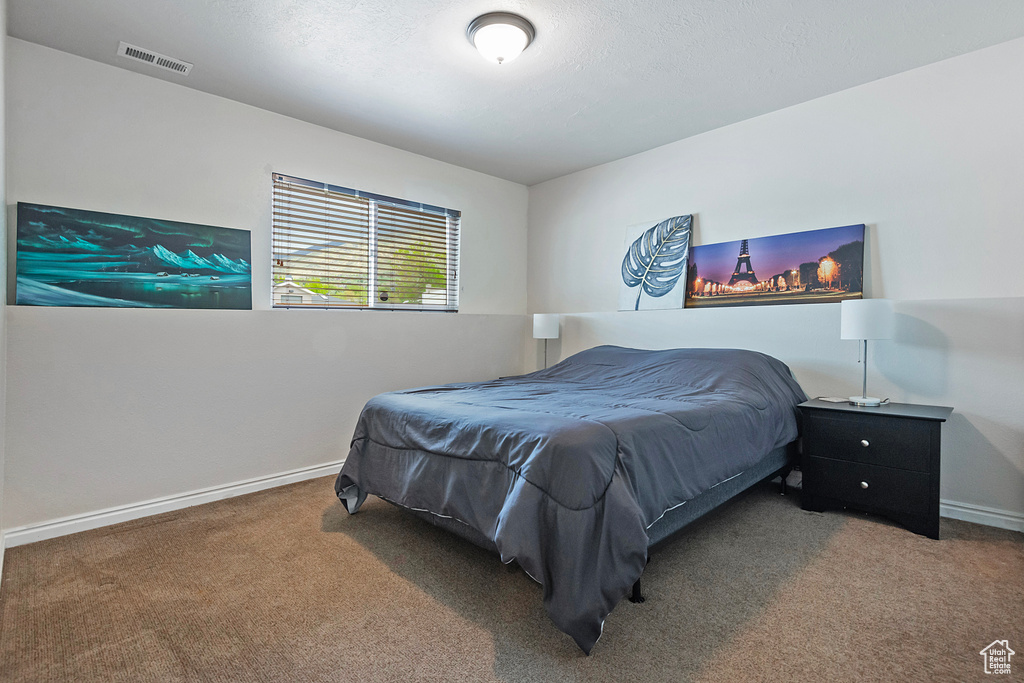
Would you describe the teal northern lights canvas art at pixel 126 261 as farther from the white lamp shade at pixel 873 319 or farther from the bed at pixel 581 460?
the white lamp shade at pixel 873 319

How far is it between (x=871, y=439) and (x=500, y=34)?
2656mm

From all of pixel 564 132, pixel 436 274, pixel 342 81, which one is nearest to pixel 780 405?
pixel 564 132

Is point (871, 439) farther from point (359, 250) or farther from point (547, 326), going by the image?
point (359, 250)

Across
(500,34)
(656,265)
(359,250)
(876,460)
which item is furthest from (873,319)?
(359,250)

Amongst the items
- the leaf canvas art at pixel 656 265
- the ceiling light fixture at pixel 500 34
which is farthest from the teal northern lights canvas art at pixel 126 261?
the leaf canvas art at pixel 656 265

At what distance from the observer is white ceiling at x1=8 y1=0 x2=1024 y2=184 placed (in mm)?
2266

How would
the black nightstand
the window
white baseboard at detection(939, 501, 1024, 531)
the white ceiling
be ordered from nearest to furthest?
the white ceiling → the black nightstand → white baseboard at detection(939, 501, 1024, 531) → the window

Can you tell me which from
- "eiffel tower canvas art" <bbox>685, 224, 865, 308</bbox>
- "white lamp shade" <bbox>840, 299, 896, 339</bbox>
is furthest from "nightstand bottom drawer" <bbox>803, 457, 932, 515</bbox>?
"eiffel tower canvas art" <bbox>685, 224, 865, 308</bbox>

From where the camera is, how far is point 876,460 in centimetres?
252

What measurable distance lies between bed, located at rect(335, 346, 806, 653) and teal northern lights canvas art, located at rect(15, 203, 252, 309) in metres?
1.31

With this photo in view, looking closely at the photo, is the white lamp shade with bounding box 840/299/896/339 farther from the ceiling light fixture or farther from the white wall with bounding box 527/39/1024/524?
the ceiling light fixture

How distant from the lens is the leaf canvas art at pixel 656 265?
379cm

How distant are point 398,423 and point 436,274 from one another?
2121 mm

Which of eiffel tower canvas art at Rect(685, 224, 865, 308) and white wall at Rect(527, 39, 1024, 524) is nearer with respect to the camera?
white wall at Rect(527, 39, 1024, 524)
